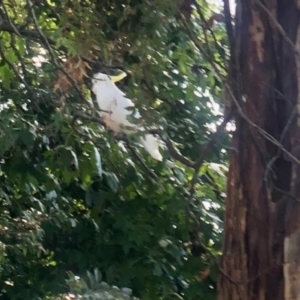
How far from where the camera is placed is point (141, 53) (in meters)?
1.12

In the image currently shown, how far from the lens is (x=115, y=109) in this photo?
1092mm

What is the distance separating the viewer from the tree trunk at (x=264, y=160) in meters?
0.94

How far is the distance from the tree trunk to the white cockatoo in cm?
18

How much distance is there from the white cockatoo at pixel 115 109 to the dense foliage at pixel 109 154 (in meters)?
0.02

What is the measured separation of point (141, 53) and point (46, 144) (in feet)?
2.07

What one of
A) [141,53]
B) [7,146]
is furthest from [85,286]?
[7,146]

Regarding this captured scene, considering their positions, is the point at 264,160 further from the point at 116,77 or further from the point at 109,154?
the point at 109,154

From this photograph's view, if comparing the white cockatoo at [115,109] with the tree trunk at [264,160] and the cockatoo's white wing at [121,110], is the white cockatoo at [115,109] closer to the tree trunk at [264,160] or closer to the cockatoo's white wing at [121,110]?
the cockatoo's white wing at [121,110]

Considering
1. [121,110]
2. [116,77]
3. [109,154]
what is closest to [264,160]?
[121,110]

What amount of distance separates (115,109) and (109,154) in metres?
0.36

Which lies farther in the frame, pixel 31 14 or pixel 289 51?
pixel 31 14

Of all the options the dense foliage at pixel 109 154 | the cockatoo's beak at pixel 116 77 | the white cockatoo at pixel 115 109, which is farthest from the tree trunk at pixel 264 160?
the cockatoo's beak at pixel 116 77

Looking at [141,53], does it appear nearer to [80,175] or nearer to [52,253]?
[80,175]

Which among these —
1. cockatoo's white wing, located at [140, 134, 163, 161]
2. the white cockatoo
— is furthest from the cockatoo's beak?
cockatoo's white wing, located at [140, 134, 163, 161]
